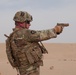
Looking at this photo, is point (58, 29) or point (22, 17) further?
point (22, 17)

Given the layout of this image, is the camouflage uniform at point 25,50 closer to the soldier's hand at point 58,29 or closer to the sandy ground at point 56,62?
the soldier's hand at point 58,29

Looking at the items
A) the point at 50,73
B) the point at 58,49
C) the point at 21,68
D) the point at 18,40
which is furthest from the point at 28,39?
the point at 58,49

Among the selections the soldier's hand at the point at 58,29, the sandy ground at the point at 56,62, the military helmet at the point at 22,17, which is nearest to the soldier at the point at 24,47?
the military helmet at the point at 22,17

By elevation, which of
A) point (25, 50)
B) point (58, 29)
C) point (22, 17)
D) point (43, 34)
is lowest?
point (25, 50)

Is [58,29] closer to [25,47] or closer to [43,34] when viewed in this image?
[43,34]

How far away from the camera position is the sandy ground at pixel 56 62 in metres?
18.4

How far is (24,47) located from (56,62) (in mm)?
18620

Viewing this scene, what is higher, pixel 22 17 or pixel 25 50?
pixel 22 17

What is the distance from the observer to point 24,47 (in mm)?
6402

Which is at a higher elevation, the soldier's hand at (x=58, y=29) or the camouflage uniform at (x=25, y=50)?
the soldier's hand at (x=58, y=29)

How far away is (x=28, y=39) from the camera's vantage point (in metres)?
6.30

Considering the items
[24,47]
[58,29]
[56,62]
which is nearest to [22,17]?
[24,47]

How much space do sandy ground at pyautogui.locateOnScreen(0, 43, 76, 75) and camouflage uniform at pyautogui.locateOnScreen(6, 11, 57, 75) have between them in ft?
36.6

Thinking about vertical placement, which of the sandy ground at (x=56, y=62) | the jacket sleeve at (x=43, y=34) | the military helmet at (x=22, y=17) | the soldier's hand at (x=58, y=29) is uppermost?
the military helmet at (x=22, y=17)
